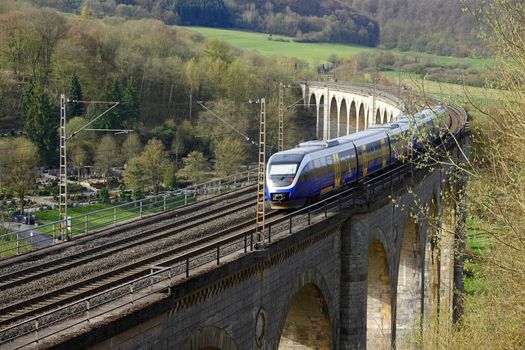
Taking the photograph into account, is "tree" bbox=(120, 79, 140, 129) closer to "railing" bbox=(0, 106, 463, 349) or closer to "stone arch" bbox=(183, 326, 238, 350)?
"railing" bbox=(0, 106, 463, 349)

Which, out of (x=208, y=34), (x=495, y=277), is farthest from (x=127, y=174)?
(x=208, y=34)

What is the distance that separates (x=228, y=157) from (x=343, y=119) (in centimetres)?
3447

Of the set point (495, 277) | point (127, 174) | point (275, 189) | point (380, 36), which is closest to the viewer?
point (495, 277)

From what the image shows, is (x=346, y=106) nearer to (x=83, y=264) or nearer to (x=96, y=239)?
(x=96, y=239)

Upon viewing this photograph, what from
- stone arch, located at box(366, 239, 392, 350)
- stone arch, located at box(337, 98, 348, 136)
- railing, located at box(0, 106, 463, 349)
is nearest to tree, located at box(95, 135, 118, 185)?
stone arch, located at box(337, 98, 348, 136)

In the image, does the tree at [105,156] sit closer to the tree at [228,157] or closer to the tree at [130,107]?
the tree at [130,107]

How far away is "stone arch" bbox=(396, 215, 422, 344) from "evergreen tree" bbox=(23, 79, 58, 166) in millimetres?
42931

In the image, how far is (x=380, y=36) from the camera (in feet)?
620

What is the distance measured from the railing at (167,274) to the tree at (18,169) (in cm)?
3943

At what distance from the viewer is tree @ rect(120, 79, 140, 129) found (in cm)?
8619

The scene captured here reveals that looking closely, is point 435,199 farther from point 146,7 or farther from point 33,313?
point 146,7

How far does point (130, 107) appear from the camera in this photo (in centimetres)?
8675

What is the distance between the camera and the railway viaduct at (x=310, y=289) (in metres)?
16.1

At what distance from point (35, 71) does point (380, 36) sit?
4461 inches
